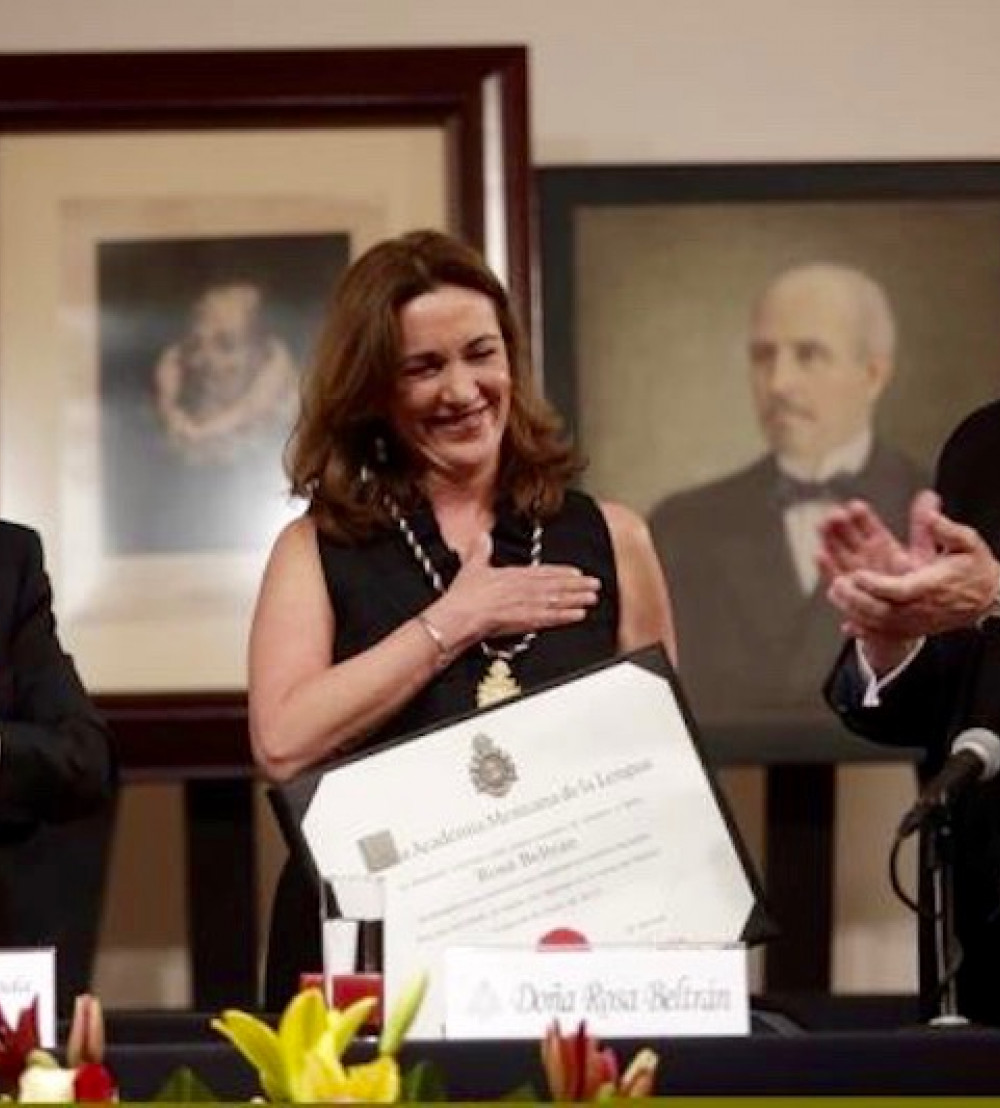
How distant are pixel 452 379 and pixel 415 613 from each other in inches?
10.0

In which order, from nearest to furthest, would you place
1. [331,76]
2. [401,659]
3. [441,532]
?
[401,659], [441,532], [331,76]

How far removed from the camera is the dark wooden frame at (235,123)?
165 inches

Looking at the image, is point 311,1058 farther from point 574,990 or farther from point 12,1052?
point 574,990

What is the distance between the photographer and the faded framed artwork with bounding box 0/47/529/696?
4.25 metres

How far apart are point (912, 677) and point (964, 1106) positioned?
1.22 metres

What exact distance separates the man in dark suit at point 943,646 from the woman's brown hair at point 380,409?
49cm

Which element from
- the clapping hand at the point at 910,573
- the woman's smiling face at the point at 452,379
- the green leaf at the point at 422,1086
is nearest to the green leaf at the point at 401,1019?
the green leaf at the point at 422,1086

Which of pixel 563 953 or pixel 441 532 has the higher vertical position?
pixel 441 532

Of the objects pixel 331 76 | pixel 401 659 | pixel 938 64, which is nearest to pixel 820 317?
pixel 938 64

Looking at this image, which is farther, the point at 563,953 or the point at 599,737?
the point at 599,737

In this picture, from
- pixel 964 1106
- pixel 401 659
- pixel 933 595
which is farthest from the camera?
pixel 401 659

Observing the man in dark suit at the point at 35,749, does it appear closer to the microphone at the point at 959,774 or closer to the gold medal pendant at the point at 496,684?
the gold medal pendant at the point at 496,684

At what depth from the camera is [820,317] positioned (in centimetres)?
446

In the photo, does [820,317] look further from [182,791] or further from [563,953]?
[563,953]
